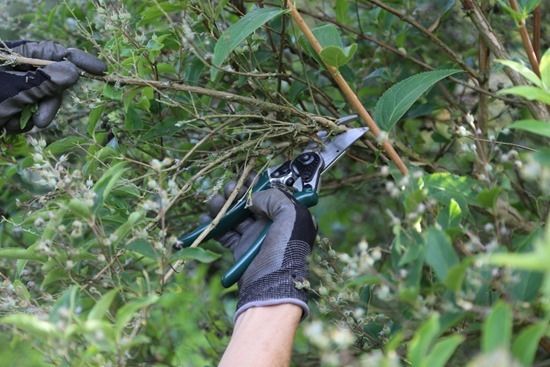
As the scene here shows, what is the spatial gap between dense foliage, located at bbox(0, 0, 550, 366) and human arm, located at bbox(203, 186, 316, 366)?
0.18ft

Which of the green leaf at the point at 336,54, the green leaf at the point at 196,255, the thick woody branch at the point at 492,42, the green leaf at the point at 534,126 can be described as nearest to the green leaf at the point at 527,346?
the green leaf at the point at 534,126

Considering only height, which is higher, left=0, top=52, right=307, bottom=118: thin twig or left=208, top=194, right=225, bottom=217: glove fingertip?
left=0, top=52, right=307, bottom=118: thin twig

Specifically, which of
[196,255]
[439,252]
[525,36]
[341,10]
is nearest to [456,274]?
[439,252]

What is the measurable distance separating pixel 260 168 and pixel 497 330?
115 centimetres

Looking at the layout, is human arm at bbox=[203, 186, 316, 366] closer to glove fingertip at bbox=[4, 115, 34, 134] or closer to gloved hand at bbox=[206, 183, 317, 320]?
gloved hand at bbox=[206, 183, 317, 320]

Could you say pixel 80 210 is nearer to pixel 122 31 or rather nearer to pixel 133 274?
pixel 122 31

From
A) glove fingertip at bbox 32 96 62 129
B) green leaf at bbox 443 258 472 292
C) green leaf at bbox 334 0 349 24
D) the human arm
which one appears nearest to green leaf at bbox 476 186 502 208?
green leaf at bbox 443 258 472 292

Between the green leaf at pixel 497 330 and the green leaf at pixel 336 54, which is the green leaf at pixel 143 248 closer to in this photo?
the green leaf at pixel 336 54

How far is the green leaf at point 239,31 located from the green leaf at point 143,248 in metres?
0.37

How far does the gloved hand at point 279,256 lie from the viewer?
168 cm

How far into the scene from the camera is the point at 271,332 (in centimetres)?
159

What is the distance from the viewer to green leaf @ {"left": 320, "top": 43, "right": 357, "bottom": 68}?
157cm

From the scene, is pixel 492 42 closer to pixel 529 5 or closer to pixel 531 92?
pixel 529 5

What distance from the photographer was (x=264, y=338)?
1.57 m
